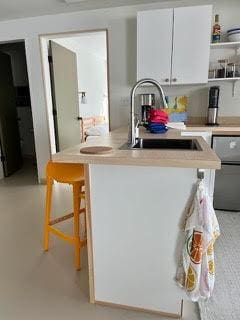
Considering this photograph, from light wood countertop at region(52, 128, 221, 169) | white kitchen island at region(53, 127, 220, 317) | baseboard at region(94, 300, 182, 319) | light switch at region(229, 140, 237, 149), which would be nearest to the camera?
light wood countertop at region(52, 128, 221, 169)

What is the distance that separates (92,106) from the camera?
6.26 metres

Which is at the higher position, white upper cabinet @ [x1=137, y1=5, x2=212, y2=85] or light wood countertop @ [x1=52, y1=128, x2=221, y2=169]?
white upper cabinet @ [x1=137, y1=5, x2=212, y2=85]

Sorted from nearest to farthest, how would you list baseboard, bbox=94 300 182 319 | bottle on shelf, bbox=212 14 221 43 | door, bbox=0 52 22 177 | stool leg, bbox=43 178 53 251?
baseboard, bbox=94 300 182 319
stool leg, bbox=43 178 53 251
bottle on shelf, bbox=212 14 221 43
door, bbox=0 52 22 177

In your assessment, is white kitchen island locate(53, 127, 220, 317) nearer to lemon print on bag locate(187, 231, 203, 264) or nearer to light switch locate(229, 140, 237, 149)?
lemon print on bag locate(187, 231, 203, 264)

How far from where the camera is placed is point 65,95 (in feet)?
12.5

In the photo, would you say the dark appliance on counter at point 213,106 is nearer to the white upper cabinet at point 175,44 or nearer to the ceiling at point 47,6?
the white upper cabinet at point 175,44

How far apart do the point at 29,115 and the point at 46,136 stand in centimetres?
207

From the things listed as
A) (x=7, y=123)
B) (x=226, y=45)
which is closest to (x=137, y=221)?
(x=226, y=45)

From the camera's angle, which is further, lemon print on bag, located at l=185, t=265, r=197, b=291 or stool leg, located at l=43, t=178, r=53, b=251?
stool leg, located at l=43, t=178, r=53, b=251

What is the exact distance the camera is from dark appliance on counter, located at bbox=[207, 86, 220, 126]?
2723mm

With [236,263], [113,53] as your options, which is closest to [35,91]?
[113,53]

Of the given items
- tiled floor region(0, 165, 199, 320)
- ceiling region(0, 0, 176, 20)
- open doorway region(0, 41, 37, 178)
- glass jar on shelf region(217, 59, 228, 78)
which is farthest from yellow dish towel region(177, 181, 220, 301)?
open doorway region(0, 41, 37, 178)

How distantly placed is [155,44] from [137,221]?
215 centimetres

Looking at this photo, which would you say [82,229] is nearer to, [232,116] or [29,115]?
[232,116]
